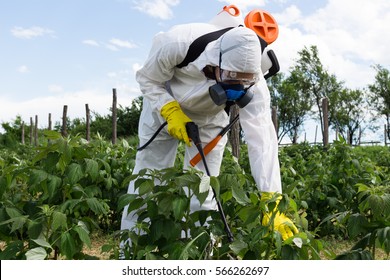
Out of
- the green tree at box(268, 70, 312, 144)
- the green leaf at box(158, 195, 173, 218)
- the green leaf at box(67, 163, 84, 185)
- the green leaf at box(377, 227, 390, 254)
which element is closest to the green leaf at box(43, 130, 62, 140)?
the green leaf at box(67, 163, 84, 185)

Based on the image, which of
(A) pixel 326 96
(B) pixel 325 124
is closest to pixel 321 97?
(A) pixel 326 96

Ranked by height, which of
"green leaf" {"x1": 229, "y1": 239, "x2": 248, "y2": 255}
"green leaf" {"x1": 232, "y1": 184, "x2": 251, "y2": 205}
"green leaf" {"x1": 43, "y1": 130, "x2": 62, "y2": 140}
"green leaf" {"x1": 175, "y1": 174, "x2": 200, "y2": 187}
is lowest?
"green leaf" {"x1": 229, "y1": 239, "x2": 248, "y2": 255}

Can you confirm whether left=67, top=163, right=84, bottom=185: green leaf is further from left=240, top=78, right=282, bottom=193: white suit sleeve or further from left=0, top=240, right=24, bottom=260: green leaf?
left=240, top=78, right=282, bottom=193: white suit sleeve

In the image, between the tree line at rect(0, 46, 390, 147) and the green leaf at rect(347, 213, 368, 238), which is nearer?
Result: the green leaf at rect(347, 213, 368, 238)

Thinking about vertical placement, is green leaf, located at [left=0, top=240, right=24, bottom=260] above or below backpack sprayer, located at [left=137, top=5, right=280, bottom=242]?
below

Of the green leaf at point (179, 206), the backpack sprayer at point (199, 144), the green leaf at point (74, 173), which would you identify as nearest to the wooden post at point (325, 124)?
the backpack sprayer at point (199, 144)

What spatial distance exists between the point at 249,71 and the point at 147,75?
773 millimetres

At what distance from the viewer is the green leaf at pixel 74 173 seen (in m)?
2.60

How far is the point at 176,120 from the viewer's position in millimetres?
3059

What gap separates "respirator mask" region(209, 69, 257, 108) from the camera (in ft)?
9.34

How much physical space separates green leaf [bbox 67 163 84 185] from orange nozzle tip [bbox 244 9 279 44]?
4.84 feet

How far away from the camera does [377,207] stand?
83.4 inches

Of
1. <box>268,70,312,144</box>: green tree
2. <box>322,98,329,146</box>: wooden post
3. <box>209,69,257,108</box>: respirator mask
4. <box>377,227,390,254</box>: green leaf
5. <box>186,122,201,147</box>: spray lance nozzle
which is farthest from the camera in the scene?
<box>268,70,312,144</box>: green tree

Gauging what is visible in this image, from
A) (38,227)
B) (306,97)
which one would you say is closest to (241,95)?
(38,227)
